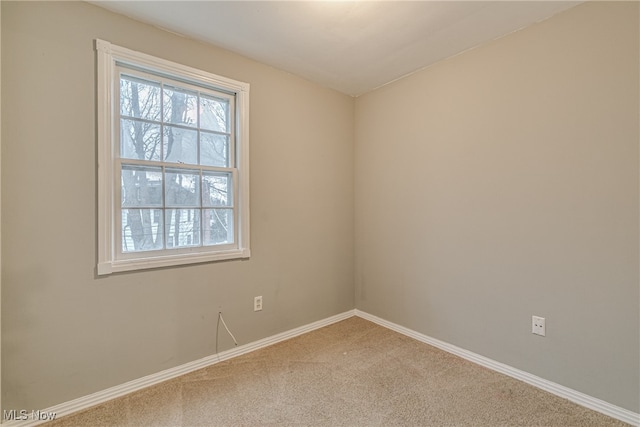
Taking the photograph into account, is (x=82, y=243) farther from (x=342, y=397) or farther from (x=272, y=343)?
(x=342, y=397)

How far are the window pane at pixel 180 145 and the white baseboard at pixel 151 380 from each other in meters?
1.44

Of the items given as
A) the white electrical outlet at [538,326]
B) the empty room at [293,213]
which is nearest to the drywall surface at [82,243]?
the empty room at [293,213]

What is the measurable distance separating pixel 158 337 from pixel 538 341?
8.17 ft

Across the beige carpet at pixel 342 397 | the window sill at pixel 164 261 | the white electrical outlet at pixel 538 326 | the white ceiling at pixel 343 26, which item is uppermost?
the white ceiling at pixel 343 26

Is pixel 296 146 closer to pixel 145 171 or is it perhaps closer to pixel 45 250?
pixel 145 171

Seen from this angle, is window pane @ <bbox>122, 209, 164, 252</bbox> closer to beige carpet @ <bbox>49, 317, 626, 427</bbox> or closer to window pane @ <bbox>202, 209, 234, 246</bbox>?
window pane @ <bbox>202, 209, 234, 246</bbox>

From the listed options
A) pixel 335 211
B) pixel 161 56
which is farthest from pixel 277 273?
pixel 161 56

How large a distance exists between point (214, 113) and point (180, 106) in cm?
25

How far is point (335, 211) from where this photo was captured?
3014mm

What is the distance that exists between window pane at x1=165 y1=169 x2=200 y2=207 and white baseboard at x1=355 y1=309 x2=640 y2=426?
2133mm

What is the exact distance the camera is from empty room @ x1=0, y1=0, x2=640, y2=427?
1605mm

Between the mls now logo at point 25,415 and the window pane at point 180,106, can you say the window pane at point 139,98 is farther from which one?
the mls now logo at point 25,415

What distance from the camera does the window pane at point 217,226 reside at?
2.23 metres

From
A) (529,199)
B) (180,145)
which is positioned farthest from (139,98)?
(529,199)
